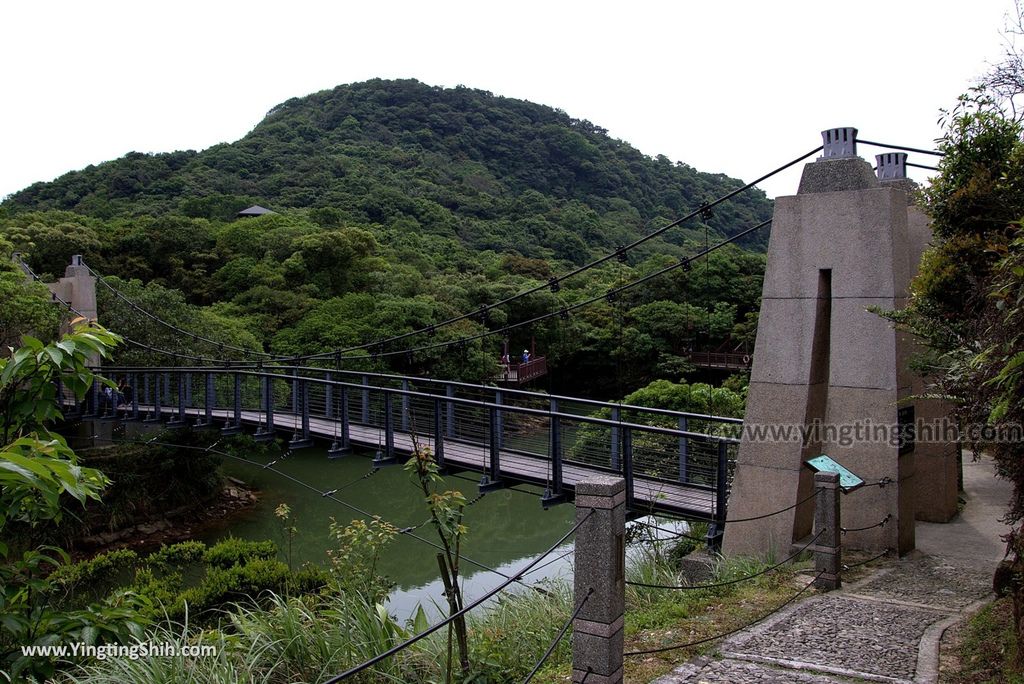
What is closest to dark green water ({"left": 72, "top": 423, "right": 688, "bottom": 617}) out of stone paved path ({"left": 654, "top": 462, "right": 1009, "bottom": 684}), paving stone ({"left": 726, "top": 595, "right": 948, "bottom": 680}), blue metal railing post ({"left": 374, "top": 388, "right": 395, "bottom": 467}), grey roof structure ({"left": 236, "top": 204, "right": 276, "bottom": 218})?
blue metal railing post ({"left": 374, "top": 388, "right": 395, "bottom": 467})

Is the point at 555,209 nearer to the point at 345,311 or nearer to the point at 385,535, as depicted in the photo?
the point at 345,311

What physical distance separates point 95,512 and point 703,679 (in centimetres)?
1139

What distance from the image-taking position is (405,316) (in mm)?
16891

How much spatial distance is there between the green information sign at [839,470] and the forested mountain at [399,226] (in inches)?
464

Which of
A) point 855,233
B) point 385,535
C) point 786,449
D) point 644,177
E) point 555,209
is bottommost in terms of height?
point 385,535

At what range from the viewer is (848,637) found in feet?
10.9

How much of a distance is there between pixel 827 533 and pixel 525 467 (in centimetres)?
296

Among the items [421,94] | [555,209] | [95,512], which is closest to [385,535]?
[95,512]

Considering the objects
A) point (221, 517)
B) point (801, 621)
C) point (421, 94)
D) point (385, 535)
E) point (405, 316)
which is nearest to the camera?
point (801, 621)

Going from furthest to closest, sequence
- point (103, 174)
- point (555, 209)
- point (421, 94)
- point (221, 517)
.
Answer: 1. point (421, 94)
2. point (555, 209)
3. point (103, 174)
4. point (221, 517)

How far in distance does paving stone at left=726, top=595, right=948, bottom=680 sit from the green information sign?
0.81m

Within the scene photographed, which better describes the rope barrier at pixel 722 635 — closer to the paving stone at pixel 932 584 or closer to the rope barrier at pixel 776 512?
the paving stone at pixel 932 584

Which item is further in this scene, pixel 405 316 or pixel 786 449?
pixel 405 316

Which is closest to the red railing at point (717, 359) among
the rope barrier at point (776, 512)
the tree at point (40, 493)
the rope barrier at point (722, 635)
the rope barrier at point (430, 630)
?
the rope barrier at point (776, 512)
